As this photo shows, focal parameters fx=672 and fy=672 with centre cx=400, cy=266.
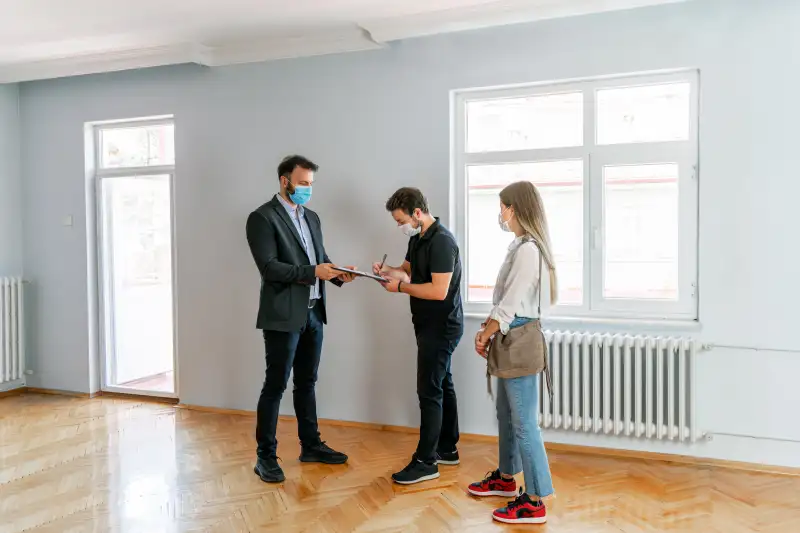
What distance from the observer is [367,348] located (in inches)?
181

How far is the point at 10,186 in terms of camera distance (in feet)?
18.8

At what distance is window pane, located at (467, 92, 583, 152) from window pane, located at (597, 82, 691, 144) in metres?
0.15

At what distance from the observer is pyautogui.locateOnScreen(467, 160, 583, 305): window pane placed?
4.19 metres

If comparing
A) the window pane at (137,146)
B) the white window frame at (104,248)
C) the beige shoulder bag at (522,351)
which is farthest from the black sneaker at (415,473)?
the window pane at (137,146)

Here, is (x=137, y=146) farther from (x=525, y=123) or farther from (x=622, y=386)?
(x=622, y=386)

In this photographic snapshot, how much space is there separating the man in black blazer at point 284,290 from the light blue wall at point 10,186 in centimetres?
328

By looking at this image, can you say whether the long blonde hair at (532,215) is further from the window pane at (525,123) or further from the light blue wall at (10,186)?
the light blue wall at (10,186)

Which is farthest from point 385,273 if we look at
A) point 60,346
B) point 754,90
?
point 60,346

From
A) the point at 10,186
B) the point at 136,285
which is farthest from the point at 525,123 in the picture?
the point at 10,186

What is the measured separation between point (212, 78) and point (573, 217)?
9.35ft

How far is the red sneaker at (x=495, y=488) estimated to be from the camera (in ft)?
11.0

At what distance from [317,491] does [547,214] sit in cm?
217

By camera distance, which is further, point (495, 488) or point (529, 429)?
point (495, 488)

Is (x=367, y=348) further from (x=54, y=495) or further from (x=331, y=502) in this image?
(x=54, y=495)
